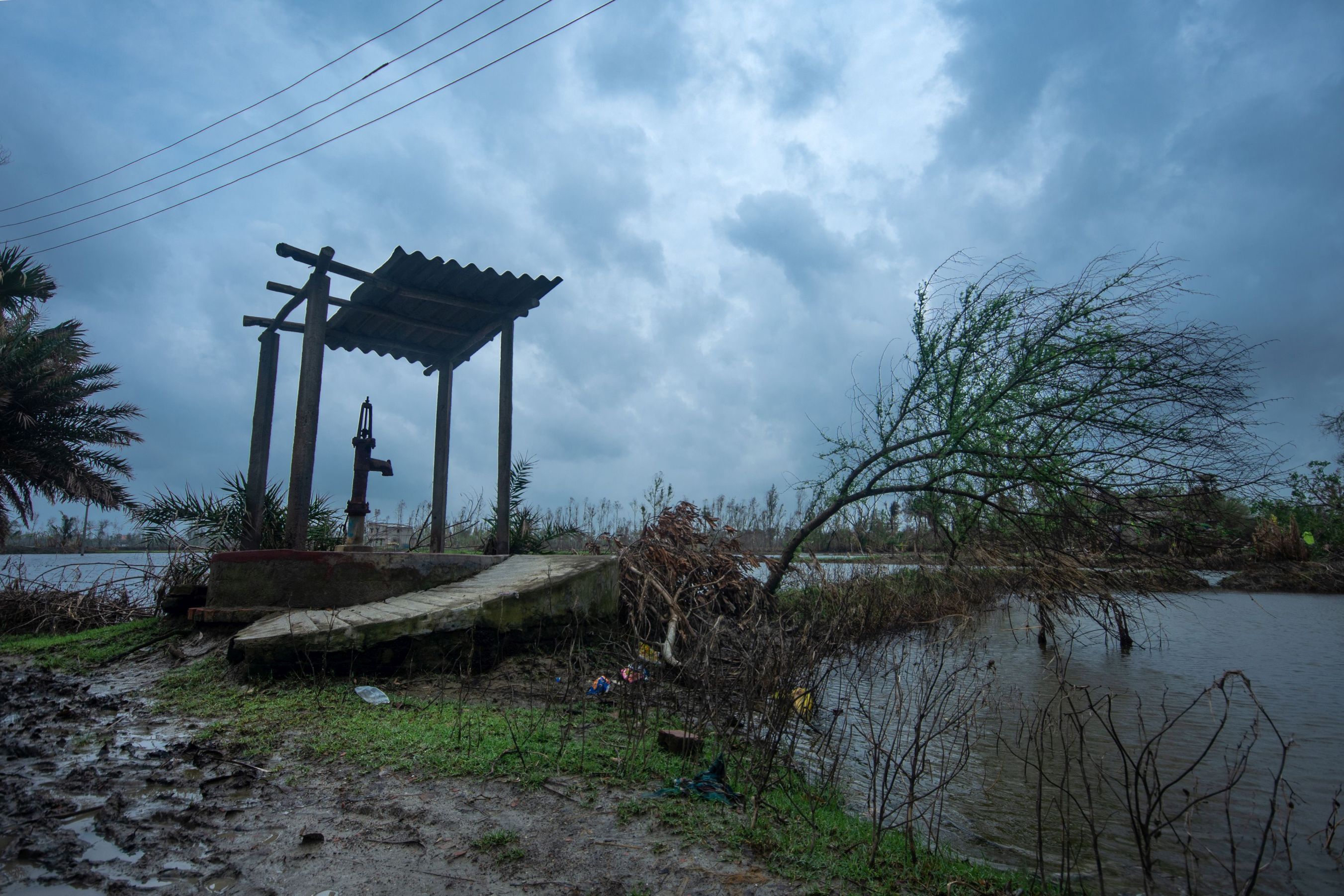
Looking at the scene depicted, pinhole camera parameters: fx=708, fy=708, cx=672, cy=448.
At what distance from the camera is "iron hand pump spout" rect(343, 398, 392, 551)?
7.07 meters

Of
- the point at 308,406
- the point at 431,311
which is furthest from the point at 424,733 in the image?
the point at 431,311

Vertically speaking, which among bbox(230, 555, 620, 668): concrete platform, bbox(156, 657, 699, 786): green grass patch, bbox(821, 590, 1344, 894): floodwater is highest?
bbox(230, 555, 620, 668): concrete platform

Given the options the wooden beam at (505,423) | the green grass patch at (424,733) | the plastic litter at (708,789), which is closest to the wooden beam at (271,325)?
the wooden beam at (505,423)

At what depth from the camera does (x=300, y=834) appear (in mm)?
2641

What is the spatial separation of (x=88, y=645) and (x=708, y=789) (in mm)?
6201

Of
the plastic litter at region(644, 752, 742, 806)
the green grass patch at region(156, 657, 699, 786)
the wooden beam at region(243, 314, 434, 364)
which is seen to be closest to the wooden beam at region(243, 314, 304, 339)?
the wooden beam at region(243, 314, 434, 364)

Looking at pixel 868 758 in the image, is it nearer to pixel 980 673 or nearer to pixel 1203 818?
pixel 1203 818

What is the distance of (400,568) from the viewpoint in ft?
20.9

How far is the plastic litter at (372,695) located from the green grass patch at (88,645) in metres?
2.83

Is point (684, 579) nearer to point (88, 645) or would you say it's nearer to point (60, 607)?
point (88, 645)

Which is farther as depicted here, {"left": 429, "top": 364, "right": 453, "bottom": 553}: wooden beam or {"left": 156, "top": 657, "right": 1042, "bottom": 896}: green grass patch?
{"left": 429, "top": 364, "right": 453, "bottom": 553}: wooden beam

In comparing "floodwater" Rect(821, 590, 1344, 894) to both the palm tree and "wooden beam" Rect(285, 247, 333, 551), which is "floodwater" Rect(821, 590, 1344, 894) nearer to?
"wooden beam" Rect(285, 247, 333, 551)

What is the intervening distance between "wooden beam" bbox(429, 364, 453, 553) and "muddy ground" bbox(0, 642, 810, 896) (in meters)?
4.47

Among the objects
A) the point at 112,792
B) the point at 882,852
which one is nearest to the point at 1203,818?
the point at 882,852
